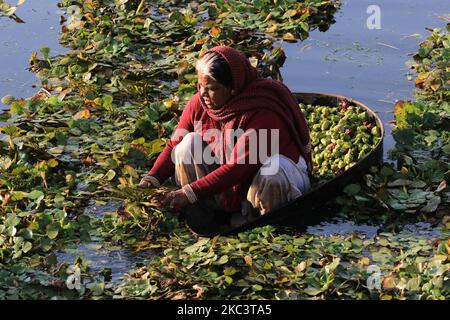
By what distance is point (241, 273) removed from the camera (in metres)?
4.58

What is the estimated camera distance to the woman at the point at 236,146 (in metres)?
4.91

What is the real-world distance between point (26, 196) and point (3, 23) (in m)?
3.86

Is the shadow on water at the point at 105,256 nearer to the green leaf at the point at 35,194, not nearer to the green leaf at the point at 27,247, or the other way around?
the green leaf at the point at 27,247

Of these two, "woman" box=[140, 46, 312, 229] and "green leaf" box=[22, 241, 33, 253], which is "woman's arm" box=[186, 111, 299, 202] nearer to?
"woman" box=[140, 46, 312, 229]

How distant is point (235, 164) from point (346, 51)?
10.5 ft

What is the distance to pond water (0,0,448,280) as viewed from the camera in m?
7.10

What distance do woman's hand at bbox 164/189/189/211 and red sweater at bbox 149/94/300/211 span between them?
2.6 inches

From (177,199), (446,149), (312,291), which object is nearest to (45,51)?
(177,199)

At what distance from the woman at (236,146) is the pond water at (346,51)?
48.6 inches

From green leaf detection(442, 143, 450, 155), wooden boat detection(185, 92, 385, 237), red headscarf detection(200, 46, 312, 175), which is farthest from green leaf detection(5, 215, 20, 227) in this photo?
green leaf detection(442, 143, 450, 155)

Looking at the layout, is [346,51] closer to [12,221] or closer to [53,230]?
[53,230]

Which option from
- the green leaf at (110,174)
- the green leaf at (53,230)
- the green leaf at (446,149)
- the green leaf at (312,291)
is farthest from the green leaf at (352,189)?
the green leaf at (53,230)

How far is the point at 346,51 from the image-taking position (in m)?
7.86
